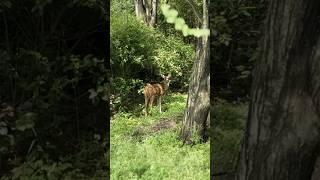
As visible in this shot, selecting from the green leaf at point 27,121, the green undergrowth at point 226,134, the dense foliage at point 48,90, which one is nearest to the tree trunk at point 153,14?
the dense foliage at point 48,90

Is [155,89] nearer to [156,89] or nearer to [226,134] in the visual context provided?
[156,89]

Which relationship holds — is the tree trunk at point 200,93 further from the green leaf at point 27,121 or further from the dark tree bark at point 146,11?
the green leaf at point 27,121

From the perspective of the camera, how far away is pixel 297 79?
2084 millimetres

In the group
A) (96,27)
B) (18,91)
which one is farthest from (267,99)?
(18,91)

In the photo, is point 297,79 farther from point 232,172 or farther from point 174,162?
point 174,162

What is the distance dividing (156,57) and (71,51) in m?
0.72

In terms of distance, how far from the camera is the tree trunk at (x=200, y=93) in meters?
3.78

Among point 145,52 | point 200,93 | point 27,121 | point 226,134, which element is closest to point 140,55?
point 145,52

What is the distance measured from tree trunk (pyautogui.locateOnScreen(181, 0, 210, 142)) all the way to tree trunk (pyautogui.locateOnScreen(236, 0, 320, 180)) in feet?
5.04

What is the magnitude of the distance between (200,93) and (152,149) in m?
0.54

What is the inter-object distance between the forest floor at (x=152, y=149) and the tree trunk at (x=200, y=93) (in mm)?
100

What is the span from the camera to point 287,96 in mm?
2131

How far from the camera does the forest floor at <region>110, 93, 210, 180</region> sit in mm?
3906

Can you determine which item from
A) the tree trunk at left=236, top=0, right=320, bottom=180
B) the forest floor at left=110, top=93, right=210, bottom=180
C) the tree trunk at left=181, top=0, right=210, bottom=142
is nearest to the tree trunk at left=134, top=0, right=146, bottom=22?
the tree trunk at left=181, top=0, right=210, bottom=142
